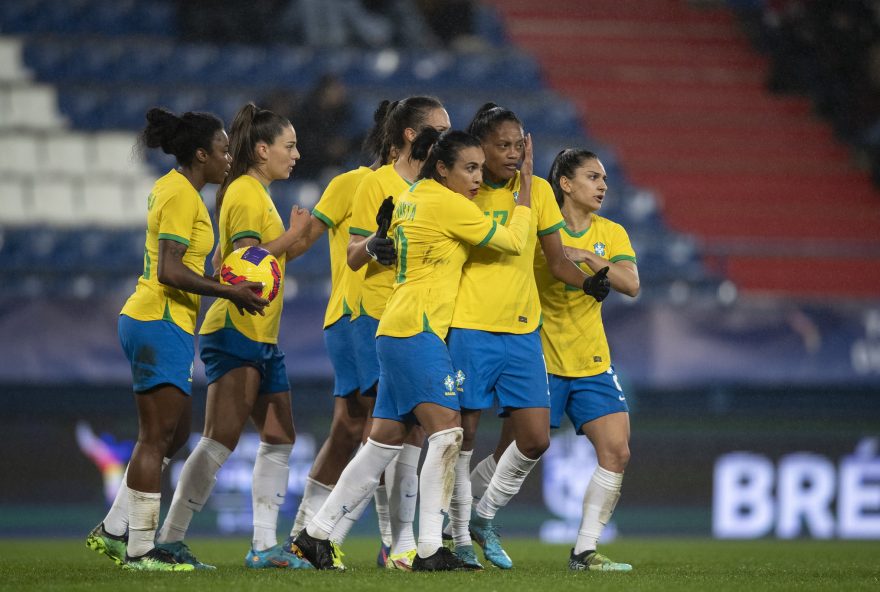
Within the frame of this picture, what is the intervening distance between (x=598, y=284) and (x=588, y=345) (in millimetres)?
445

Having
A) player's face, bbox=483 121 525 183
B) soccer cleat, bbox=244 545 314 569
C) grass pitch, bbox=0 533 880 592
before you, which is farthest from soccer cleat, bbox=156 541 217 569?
player's face, bbox=483 121 525 183

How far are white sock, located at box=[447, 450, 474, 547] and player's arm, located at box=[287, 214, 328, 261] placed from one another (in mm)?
1231

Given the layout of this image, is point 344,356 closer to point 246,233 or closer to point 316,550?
point 246,233

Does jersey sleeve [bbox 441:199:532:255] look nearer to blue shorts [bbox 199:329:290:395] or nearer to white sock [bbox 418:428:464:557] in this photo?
white sock [bbox 418:428:464:557]

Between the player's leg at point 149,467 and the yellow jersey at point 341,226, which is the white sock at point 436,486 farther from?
the player's leg at point 149,467

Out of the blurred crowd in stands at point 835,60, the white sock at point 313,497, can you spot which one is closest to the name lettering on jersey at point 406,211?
the white sock at point 313,497

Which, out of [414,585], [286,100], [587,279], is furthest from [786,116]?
[414,585]

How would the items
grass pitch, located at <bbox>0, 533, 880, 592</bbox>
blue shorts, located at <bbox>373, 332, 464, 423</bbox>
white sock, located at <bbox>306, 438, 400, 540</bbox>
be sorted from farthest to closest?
1. white sock, located at <bbox>306, 438, 400, 540</bbox>
2. blue shorts, located at <bbox>373, 332, 464, 423</bbox>
3. grass pitch, located at <bbox>0, 533, 880, 592</bbox>

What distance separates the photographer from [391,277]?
613cm

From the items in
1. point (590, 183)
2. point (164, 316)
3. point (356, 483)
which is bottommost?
point (356, 483)

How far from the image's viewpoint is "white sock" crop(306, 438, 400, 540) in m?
5.55

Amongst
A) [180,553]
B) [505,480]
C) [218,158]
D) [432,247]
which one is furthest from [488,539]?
[218,158]

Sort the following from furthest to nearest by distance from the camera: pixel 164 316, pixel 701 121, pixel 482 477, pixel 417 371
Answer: pixel 701 121 < pixel 482 477 < pixel 164 316 < pixel 417 371

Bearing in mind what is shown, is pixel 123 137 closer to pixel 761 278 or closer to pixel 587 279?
pixel 761 278
